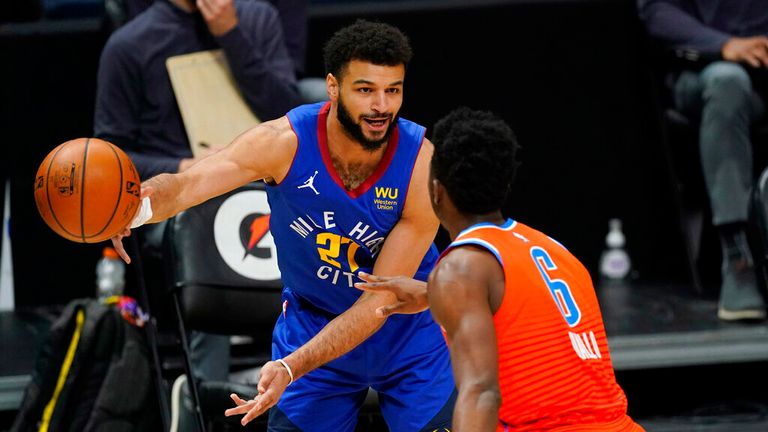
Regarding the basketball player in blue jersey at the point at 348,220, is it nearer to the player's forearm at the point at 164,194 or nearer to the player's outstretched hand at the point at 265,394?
the player's forearm at the point at 164,194

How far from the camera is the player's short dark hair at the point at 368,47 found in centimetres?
325

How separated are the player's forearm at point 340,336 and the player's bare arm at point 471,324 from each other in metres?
0.71

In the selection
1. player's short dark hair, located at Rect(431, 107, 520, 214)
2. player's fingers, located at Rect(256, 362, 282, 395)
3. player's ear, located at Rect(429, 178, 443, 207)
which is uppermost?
player's short dark hair, located at Rect(431, 107, 520, 214)

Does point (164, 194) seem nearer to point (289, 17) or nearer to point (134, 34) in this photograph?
point (134, 34)

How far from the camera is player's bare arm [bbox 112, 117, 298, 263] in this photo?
3.21 m

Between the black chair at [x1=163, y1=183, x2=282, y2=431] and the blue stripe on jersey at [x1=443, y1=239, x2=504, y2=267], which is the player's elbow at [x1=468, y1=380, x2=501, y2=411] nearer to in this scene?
the blue stripe on jersey at [x1=443, y1=239, x2=504, y2=267]

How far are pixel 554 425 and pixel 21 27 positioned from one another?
3669 millimetres

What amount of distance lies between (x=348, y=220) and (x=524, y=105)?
2597 mm

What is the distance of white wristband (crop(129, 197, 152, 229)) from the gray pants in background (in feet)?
8.87

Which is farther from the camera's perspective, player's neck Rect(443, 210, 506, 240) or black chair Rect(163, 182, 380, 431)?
black chair Rect(163, 182, 380, 431)

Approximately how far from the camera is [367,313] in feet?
10.6

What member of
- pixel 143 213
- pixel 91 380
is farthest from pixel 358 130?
pixel 91 380

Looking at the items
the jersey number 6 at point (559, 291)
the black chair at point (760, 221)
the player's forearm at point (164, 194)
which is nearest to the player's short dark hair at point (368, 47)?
the player's forearm at point (164, 194)

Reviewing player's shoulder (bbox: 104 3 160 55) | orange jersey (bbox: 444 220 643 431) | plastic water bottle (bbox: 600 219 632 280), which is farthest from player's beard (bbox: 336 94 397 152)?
plastic water bottle (bbox: 600 219 632 280)
